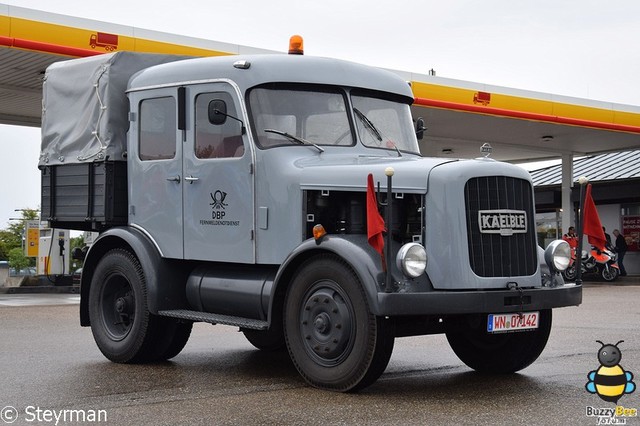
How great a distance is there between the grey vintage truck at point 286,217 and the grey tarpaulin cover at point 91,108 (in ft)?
0.07

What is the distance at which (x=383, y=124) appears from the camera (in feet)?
30.3

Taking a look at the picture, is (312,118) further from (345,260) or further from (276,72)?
(345,260)

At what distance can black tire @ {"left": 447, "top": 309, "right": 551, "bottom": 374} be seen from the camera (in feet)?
→ 27.6

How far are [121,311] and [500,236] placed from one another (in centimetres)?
390

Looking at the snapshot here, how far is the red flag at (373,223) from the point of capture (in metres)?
7.21

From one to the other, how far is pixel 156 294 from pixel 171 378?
917 mm

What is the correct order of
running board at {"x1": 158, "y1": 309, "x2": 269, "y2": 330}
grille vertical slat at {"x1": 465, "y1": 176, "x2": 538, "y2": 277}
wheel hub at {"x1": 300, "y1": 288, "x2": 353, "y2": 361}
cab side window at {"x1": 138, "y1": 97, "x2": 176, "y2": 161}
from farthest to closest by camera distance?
cab side window at {"x1": 138, "y1": 97, "x2": 176, "y2": 161}
running board at {"x1": 158, "y1": 309, "x2": 269, "y2": 330}
grille vertical slat at {"x1": 465, "y1": 176, "x2": 538, "y2": 277}
wheel hub at {"x1": 300, "y1": 288, "x2": 353, "y2": 361}

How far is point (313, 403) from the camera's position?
714cm

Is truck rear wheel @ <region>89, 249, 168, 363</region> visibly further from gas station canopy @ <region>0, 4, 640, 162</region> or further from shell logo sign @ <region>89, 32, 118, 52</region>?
shell logo sign @ <region>89, 32, 118, 52</region>

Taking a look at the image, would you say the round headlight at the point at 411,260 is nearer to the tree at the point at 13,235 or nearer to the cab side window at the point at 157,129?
the cab side window at the point at 157,129

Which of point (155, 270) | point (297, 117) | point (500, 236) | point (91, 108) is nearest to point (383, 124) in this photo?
point (297, 117)

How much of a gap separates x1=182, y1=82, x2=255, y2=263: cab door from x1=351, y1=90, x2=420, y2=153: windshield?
107 centimetres

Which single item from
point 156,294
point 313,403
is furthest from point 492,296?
point 156,294

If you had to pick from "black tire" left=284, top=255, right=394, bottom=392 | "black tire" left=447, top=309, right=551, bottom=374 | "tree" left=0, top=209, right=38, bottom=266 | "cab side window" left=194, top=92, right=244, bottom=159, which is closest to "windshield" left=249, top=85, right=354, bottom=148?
"cab side window" left=194, top=92, right=244, bottom=159
